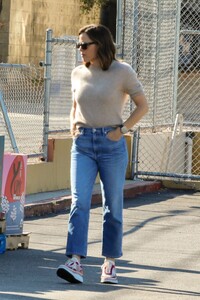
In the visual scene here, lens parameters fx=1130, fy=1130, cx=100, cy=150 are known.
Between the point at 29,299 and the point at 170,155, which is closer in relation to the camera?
the point at 29,299

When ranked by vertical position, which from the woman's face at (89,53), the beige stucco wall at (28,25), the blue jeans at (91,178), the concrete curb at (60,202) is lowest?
the concrete curb at (60,202)

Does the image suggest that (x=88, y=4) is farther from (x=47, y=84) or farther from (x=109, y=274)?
(x=109, y=274)

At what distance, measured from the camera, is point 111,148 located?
8328 mm

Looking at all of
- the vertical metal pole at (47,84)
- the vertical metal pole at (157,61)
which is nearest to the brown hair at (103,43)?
the vertical metal pole at (47,84)

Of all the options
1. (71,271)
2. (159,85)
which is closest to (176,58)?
(159,85)

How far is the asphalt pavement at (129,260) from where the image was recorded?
26.3 feet

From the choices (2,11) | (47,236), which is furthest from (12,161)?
(2,11)

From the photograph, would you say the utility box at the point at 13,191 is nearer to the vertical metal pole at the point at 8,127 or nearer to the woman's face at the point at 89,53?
the woman's face at the point at 89,53

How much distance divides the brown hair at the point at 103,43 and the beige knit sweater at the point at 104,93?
0.17ft

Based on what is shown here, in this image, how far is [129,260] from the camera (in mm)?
9578

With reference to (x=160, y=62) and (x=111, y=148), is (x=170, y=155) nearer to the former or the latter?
(x=160, y=62)

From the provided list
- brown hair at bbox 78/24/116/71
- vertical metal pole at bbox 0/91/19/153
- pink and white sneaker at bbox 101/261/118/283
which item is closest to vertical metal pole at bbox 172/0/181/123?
vertical metal pole at bbox 0/91/19/153

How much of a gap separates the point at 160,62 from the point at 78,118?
8.12m

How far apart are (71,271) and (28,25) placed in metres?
33.5
